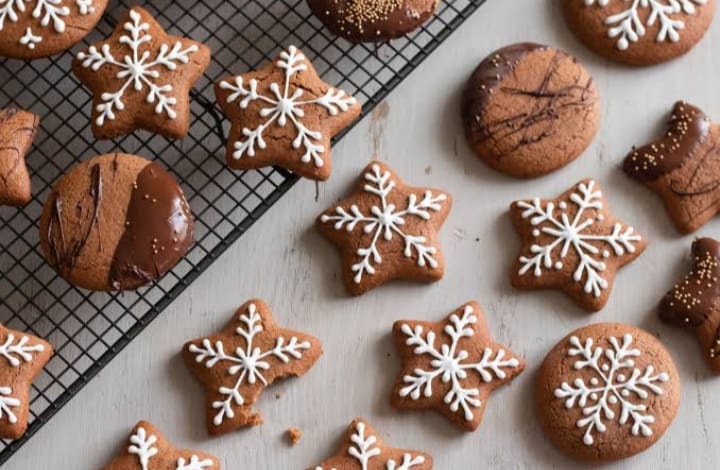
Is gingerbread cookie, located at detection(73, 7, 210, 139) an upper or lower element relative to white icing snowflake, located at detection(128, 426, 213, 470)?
upper

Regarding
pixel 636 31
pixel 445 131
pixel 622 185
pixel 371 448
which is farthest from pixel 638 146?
pixel 371 448

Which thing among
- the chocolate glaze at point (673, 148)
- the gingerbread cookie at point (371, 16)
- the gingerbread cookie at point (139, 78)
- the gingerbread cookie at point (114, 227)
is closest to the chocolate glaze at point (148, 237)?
the gingerbread cookie at point (114, 227)

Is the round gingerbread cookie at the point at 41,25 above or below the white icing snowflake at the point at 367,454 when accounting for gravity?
above

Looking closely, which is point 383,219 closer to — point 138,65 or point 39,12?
point 138,65

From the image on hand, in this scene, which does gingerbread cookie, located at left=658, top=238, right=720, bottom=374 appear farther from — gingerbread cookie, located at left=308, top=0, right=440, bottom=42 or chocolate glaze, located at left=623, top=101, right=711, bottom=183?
gingerbread cookie, located at left=308, top=0, right=440, bottom=42

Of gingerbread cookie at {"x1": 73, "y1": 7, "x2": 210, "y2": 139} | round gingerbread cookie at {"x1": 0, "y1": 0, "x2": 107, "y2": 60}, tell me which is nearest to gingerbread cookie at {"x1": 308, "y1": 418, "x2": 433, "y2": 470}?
gingerbread cookie at {"x1": 73, "y1": 7, "x2": 210, "y2": 139}

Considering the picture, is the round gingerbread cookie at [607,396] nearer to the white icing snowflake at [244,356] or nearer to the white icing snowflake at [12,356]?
the white icing snowflake at [244,356]
